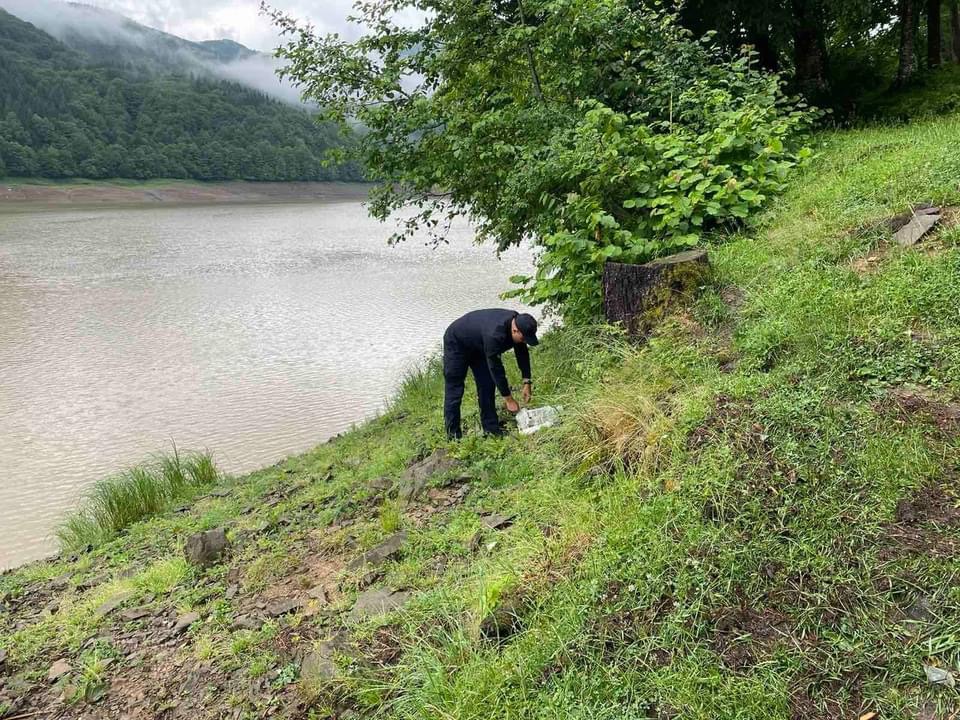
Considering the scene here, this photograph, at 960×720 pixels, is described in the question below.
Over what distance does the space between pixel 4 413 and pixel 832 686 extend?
13.8 metres

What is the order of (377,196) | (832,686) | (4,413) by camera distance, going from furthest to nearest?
(4,413), (377,196), (832,686)

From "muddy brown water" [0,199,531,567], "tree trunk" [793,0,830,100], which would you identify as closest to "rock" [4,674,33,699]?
"muddy brown water" [0,199,531,567]

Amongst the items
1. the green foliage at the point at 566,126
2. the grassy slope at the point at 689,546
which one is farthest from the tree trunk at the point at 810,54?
the grassy slope at the point at 689,546

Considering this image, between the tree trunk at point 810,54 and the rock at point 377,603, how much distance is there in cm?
1121

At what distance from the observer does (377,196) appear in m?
10.4

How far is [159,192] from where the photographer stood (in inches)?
2987

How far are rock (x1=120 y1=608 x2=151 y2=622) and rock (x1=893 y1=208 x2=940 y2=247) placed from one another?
6281 millimetres

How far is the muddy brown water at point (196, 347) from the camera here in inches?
406

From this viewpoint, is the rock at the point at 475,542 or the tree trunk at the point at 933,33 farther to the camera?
the tree trunk at the point at 933,33

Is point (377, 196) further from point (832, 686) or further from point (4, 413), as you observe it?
point (832, 686)

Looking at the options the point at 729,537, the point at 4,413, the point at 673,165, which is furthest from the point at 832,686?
the point at 4,413

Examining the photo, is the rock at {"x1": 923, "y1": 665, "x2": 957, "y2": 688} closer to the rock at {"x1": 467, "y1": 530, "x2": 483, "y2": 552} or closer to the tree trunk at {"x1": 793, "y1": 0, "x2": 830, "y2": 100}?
the rock at {"x1": 467, "y1": 530, "x2": 483, "y2": 552}

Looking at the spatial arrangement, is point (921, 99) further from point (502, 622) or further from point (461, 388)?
point (502, 622)

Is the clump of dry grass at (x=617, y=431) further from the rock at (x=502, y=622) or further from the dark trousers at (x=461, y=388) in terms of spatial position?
the dark trousers at (x=461, y=388)
